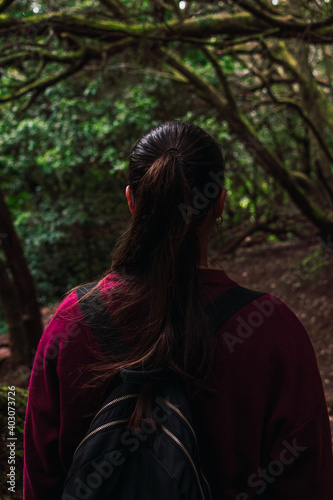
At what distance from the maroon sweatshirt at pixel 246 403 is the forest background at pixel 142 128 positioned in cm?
304

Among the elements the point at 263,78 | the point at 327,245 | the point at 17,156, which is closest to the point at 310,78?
the point at 263,78

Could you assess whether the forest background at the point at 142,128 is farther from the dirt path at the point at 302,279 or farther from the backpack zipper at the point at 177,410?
the backpack zipper at the point at 177,410

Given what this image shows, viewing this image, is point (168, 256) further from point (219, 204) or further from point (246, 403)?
point (246, 403)

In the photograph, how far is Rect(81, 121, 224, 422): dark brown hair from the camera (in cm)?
128

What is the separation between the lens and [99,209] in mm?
8695

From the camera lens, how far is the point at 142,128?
7.05 m

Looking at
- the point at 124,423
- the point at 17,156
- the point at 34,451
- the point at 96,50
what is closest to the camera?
the point at 124,423

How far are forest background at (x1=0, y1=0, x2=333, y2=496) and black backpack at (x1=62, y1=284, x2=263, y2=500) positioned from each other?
129 inches

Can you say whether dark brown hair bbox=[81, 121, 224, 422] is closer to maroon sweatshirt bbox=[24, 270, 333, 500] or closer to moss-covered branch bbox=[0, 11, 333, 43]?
maroon sweatshirt bbox=[24, 270, 333, 500]

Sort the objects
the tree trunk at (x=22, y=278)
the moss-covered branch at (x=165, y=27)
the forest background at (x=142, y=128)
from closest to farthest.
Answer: the tree trunk at (x=22, y=278) < the moss-covered branch at (x=165, y=27) < the forest background at (x=142, y=128)

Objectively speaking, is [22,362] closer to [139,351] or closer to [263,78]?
[263,78]

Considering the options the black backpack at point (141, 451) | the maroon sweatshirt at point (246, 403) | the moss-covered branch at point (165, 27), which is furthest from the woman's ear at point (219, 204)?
the moss-covered branch at point (165, 27)

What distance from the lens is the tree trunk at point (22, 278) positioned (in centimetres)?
423

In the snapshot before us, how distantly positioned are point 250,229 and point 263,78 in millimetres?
3281
